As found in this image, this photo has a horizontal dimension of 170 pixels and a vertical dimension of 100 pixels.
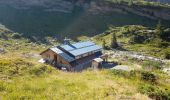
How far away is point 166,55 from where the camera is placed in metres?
84.6

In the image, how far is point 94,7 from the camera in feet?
433

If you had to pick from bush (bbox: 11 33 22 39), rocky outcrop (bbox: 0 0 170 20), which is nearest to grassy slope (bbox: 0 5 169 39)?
rocky outcrop (bbox: 0 0 170 20)

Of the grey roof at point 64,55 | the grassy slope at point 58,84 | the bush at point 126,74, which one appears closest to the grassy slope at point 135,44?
the grey roof at point 64,55

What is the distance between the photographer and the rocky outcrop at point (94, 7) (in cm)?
12744

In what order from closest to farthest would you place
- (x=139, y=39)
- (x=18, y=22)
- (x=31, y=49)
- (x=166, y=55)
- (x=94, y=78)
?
(x=94, y=78) → (x=166, y=55) → (x=31, y=49) → (x=139, y=39) → (x=18, y=22)

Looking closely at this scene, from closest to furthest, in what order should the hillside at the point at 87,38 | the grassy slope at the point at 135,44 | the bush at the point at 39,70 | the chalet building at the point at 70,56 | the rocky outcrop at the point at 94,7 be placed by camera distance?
1. the hillside at the point at 87,38
2. the bush at the point at 39,70
3. the chalet building at the point at 70,56
4. the grassy slope at the point at 135,44
5. the rocky outcrop at the point at 94,7

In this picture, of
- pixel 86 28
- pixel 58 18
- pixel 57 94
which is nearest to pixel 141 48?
pixel 86 28

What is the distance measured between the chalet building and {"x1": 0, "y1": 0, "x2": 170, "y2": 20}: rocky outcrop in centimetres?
6255

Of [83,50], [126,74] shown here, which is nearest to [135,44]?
[83,50]

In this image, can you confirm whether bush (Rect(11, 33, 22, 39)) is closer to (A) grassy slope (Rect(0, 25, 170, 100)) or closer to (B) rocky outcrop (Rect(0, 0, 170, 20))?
(B) rocky outcrop (Rect(0, 0, 170, 20))

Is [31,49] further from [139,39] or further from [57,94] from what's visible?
[57,94]

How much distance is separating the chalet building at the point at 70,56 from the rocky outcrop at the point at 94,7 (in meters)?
62.5

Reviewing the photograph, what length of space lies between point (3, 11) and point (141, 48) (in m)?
57.8

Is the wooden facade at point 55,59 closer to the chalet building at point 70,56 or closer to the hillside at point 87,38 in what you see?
the chalet building at point 70,56
